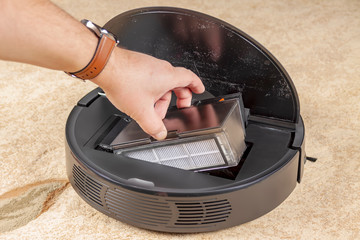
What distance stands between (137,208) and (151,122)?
Answer: 0.18m

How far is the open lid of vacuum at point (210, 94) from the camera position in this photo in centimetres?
105

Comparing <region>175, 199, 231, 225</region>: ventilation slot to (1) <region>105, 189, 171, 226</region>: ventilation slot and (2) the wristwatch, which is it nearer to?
(1) <region>105, 189, 171, 226</region>: ventilation slot

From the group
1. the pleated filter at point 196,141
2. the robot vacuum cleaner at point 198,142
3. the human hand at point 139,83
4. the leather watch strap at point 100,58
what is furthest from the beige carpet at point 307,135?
the leather watch strap at point 100,58

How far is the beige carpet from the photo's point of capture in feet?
3.62

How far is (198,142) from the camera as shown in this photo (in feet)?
3.58

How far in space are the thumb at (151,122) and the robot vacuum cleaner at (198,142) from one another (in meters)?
0.06

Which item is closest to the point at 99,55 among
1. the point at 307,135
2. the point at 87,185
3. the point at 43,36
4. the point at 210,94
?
the point at 43,36

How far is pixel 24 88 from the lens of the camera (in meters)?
1.66

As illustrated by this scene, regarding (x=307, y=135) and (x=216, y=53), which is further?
(x=307, y=135)

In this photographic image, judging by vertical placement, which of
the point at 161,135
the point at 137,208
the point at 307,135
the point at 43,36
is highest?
the point at 43,36

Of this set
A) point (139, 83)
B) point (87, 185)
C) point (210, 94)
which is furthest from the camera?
point (210, 94)

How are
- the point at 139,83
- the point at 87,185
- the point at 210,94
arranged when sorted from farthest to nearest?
the point at 210,94 < the point at 87,185 < the point at 139,83

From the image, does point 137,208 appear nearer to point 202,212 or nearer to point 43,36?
point 202,212

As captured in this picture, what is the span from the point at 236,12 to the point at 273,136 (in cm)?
111
